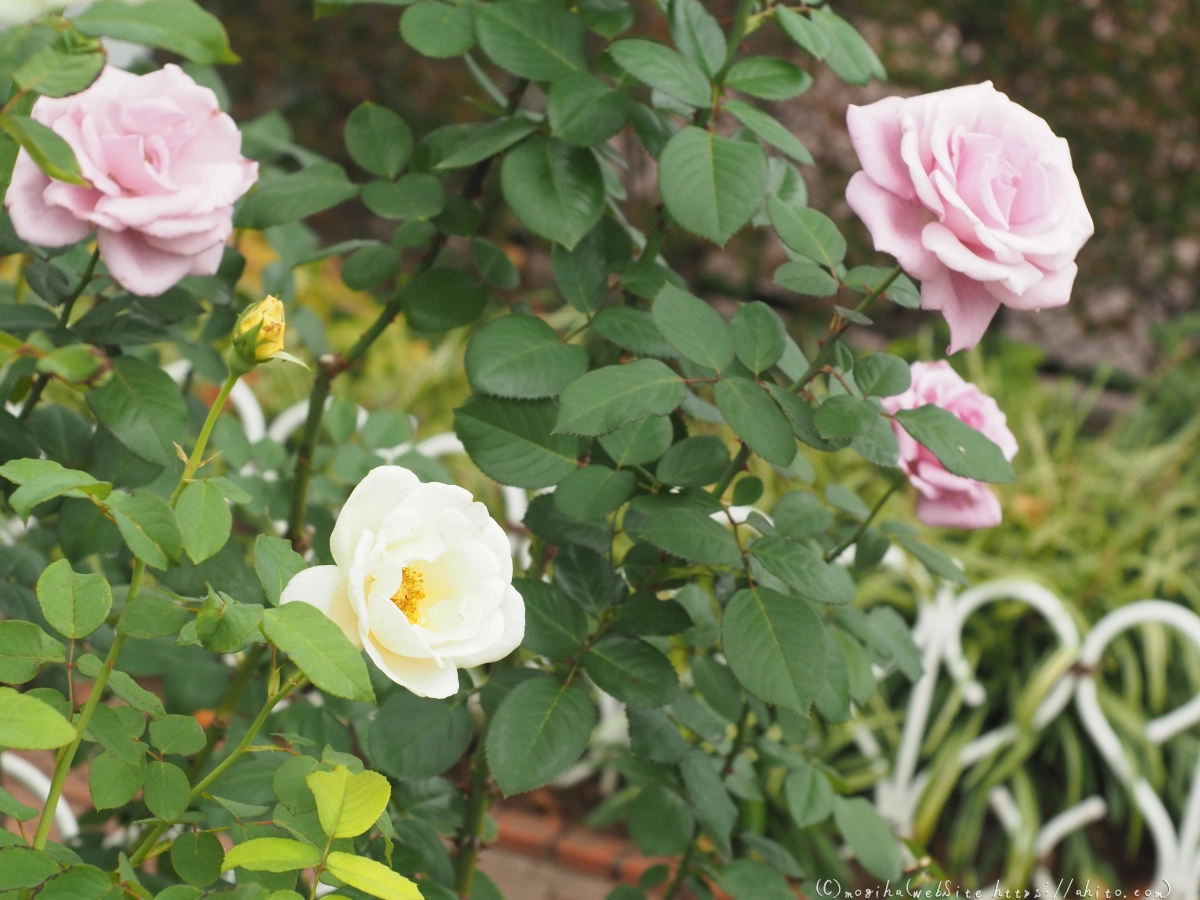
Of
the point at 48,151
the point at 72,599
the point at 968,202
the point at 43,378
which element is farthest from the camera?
the point at 43,378

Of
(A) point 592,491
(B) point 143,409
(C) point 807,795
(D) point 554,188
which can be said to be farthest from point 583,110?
(C) point 807,795

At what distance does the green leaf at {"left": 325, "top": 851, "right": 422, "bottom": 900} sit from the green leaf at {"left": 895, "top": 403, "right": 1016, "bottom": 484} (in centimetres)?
41

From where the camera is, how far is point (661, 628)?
77cm

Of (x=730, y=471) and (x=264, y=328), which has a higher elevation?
(x=264, y=328)

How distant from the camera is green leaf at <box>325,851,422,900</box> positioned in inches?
19.0

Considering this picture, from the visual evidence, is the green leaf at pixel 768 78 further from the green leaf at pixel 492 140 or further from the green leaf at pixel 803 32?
the green leaf at pixel 492 140

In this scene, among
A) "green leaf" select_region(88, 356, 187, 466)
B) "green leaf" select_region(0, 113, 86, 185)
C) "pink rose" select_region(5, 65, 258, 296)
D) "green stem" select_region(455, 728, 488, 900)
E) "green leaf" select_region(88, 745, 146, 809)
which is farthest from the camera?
"green stem" select_region(455, 728, 488, 900)

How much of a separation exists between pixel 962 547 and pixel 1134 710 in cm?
51

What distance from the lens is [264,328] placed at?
0.53 metres

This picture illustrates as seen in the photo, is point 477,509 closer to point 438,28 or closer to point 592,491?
point 592,491

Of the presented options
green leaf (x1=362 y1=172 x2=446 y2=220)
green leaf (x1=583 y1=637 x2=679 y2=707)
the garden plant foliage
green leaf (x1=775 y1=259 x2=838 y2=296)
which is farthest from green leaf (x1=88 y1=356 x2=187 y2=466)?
green leaf (x1=775 y1=259 x2=838 y2=296)

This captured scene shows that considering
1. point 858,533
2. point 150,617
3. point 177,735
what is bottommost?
point 858,533

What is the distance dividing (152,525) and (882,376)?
0.47 meters

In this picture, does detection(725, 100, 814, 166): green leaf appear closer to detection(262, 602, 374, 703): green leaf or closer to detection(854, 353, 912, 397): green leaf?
detection(854, 353, 912, 397): green leaf
